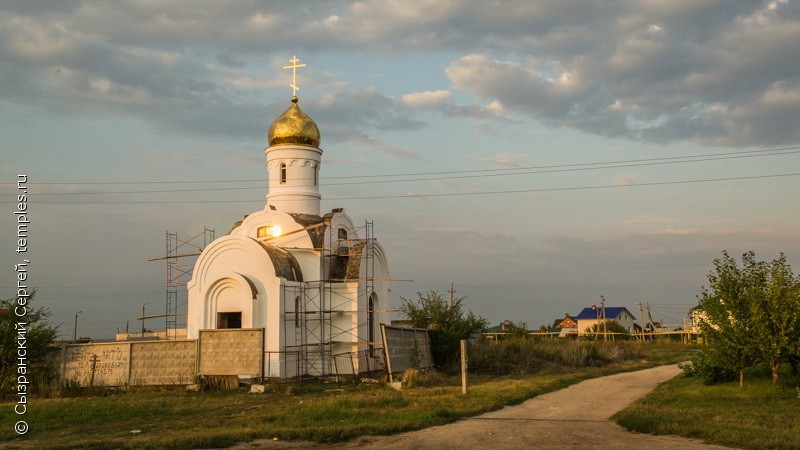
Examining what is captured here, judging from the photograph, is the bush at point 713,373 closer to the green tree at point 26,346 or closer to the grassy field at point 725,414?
the grassy field at point 725,414

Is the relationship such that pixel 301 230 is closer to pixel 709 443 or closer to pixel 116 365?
pixel 116 365

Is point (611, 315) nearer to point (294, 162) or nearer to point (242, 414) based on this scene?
point (294, 162)

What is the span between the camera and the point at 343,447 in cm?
1152

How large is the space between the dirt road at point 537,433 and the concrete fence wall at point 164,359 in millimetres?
7862

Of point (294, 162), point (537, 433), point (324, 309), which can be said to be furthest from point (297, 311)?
point (537, 433)

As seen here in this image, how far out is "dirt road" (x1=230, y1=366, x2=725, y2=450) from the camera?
1155 cm

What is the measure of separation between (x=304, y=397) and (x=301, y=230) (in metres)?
8.99

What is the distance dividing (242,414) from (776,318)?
1210cm

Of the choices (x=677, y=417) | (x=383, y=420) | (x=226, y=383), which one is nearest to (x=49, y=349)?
(x=226, y=383)

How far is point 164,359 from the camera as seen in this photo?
21.2 m

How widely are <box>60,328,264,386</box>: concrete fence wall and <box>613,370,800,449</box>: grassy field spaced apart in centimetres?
1016

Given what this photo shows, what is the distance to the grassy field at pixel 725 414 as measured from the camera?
1192 centimetres

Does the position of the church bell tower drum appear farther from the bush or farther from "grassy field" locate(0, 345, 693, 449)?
the bush

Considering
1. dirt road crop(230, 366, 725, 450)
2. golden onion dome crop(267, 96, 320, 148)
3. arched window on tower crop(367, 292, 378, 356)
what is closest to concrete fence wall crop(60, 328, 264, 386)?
arched window on tower crop(367, 292, 378, 356)
